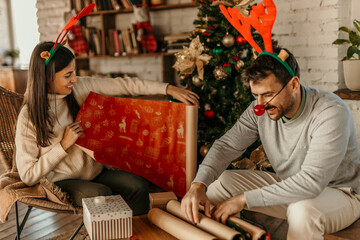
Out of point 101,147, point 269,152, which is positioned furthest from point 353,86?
point 101,147

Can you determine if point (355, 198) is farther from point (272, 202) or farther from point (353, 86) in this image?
point (353, 86)

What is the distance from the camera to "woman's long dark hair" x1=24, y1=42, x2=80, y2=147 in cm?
174

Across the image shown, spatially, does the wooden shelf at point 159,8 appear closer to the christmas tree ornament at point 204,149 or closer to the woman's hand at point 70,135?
the christmas tree ornament at point 204,149

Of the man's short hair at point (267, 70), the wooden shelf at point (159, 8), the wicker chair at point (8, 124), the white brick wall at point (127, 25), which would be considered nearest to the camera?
the man's short hair at point (267, 70)

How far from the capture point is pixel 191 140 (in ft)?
5.84

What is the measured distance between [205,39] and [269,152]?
1.05 meters

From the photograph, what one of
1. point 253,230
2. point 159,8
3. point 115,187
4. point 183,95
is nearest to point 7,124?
point 115,187

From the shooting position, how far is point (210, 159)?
1624 mm

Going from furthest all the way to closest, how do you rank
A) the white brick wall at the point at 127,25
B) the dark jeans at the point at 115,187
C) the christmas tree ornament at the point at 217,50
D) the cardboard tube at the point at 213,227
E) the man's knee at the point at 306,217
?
the white brick wall at the point at 127,25 → the christmas tree ornament at the point at 217,50 → the dark jeans at the point at 115,187 → the man's knee at the point at 306,217 → the cardboard tube at the point at 213,227

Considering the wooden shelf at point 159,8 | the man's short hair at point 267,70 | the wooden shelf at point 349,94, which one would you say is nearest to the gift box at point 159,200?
the man's short hair at point 267,70

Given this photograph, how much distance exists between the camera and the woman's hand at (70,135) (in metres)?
1.76

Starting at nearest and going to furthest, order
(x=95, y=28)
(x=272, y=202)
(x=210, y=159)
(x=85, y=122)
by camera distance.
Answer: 1. (x=272, y=202)
2. (x=210, y=159)
3. (x=85, y=122)
4. (x=95, y=28)

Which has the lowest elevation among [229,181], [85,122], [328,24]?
[229,181]

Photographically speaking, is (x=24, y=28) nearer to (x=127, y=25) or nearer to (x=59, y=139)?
(x=127, y=25)
